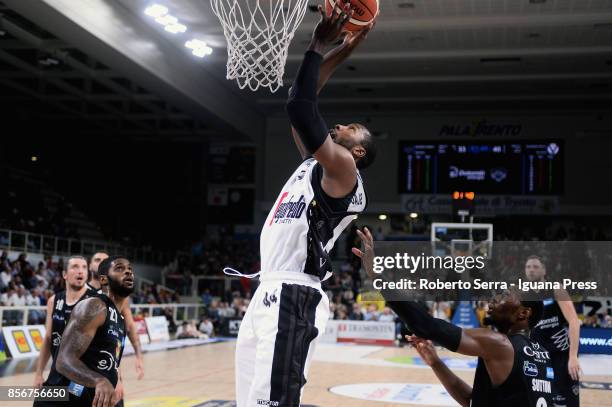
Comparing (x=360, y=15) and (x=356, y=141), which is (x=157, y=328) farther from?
(x=356, y=141)

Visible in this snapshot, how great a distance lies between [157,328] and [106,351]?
51.8 ft

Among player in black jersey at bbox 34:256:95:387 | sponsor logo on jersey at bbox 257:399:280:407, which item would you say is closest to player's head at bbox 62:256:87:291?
player in black jersey at bbox 34:256:95:387

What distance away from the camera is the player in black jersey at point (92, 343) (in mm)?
4387

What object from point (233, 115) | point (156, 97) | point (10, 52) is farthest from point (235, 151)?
point (10, 52)

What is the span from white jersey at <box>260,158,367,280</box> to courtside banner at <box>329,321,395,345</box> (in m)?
18.3

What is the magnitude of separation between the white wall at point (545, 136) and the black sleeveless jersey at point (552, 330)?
24176 mm

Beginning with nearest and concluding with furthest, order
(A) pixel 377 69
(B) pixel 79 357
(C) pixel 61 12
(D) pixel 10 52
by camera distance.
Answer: (B) pixel 79 357 < (C) pixel 61 12 < (D) pixel 10 52 < (A) pixel 377 69

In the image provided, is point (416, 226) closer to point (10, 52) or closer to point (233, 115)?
point (233, 115)

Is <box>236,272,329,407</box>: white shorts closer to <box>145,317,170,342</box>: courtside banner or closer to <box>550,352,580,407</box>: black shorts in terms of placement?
<box>550,352,580,407</box>: black shorts

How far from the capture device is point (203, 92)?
25.2 meters

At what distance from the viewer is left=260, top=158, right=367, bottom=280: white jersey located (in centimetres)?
366

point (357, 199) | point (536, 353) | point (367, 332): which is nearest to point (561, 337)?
point (536, 353)

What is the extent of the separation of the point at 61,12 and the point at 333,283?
15.6 m

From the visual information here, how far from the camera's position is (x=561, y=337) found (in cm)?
645
